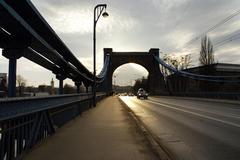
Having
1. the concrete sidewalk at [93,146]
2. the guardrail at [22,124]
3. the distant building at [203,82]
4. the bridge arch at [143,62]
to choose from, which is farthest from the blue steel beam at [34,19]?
the bridge arch at [143,62]

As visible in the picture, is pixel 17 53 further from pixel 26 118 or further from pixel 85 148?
pixel 85 148

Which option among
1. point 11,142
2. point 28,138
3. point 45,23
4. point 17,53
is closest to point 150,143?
point 28,138

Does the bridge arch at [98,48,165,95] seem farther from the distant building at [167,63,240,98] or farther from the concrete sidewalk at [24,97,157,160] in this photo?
the concrete sidewalk at [24,97,157,160]

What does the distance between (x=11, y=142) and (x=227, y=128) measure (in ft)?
28.4

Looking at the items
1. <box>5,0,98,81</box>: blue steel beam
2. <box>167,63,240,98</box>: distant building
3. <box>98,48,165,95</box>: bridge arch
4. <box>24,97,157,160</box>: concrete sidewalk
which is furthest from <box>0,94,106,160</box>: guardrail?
<box>98,48,165,95</box>: bridge arch

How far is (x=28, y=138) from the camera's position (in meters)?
8.73

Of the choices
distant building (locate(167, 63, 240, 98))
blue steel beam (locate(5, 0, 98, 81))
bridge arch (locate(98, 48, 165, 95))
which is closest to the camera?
blue steel beam (locate(5, 0, 98, 81))

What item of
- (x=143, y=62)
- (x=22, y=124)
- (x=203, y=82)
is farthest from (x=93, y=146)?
(x=143, y=62)

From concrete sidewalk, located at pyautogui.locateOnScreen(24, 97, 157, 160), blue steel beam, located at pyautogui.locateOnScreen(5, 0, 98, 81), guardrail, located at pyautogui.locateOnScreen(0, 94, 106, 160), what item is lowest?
concrete sidewalk, located at pyautogui.locateOnScreen(24, 97, 157, 160)

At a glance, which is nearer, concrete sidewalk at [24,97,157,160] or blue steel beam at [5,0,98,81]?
concrete sidewalk at [24,97,157,160]

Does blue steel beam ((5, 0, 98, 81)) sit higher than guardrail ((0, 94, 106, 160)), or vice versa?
blue steel beam ((5, 0, 98, 81))

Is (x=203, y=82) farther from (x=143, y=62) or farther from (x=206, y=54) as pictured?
(x=143, y=62)

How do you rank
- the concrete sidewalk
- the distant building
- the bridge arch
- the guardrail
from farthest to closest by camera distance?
1. the bridge arch
2. the distant building
3. the concrete sidewalk
4. the guardrail

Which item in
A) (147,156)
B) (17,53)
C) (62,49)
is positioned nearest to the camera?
(147,156)
